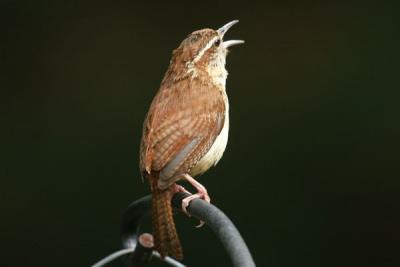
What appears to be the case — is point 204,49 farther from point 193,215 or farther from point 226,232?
point 226,232

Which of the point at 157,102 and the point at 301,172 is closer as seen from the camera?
the point at 157,102

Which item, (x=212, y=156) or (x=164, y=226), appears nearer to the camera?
(x=164, y=226)

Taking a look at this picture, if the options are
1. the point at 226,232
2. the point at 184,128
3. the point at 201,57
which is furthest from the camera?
the point at 201,57

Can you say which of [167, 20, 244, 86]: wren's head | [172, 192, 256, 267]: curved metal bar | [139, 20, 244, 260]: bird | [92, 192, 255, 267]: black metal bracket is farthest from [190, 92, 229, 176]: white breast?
[172, 192, 256, 267]: curved metal bar

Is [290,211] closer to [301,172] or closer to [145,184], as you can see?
[301,172]

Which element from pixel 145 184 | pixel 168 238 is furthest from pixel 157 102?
pixel 145 184

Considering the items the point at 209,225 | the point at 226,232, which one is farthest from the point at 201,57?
the point at 226,232
